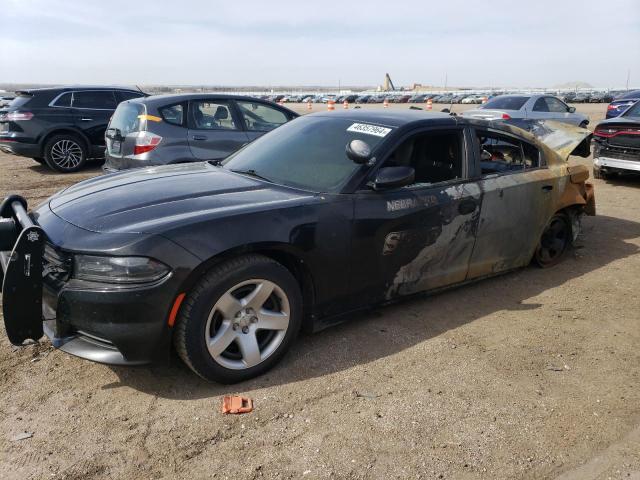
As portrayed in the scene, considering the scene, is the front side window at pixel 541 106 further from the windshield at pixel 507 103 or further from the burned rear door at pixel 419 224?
the burned rear door at pixel 419 224

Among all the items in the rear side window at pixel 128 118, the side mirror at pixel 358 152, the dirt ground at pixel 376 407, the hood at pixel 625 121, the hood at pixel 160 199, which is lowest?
the dirt ground at pixel 376 407

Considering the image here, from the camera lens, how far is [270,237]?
3268 mm

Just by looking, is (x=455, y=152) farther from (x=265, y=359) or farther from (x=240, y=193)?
(x=265, y=359)

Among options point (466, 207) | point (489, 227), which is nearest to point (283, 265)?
point (466, 207)

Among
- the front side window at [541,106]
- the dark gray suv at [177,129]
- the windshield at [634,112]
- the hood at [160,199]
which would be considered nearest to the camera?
the hood at [160,199]

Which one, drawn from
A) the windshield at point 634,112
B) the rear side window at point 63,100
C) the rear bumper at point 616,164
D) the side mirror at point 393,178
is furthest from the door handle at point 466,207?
the rear side window at point 63,100

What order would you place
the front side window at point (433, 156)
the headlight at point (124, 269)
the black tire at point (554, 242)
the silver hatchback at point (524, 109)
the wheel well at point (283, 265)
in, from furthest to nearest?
the silver hatchback at point (524, 109) → the black tire at point (554, 242) → the front side window at point (433, 156) → the wheel well at point (283, 265) → the headlight at point (124, 269)

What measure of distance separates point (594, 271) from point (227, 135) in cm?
501

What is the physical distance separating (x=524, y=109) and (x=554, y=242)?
9323mm

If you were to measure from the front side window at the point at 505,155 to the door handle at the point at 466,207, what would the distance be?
0.48 metres

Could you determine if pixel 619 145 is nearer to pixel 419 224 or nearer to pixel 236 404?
pixel 419 224

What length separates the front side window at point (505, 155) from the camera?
15.6ft

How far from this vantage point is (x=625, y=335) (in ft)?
13.5

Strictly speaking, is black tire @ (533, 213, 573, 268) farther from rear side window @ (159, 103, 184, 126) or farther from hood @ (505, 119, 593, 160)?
rear side window @ (159, 103, 184, 126)
